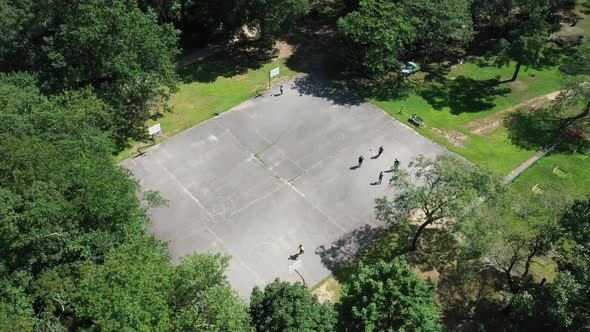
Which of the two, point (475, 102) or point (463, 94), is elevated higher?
point (463, 94)

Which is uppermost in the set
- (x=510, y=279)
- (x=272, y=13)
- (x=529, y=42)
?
(x=272, y=13)

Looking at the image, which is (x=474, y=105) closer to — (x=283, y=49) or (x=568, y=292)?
(x=283, y=49)

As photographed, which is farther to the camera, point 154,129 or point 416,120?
point 416,120

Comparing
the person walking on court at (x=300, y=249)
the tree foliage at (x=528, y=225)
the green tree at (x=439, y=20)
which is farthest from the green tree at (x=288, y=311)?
the green tree at (x=439, y=20)

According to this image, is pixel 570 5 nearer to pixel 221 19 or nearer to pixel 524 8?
pixel 524 8

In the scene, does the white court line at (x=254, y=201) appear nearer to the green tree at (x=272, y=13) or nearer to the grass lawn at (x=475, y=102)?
the grass lawn at (x=475, y=102)

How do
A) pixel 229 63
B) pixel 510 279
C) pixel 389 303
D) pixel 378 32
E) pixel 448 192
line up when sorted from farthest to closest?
pixel 229 63, pixel 378 32, pixel 510 279, pixel 448 192, pixel 389 303

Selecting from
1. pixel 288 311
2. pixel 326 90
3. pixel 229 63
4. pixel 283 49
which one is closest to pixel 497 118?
pixel 326 90
